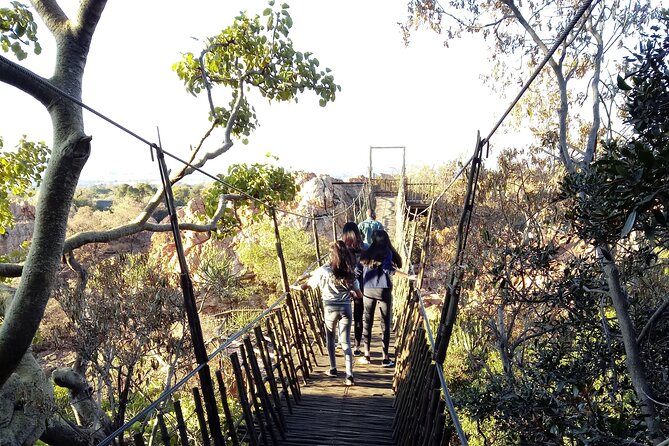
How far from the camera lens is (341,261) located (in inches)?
116

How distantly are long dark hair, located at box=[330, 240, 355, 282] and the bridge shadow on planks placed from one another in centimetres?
73

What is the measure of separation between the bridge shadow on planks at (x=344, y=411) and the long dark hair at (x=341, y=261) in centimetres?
73

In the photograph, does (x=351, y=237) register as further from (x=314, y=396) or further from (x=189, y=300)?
(x=189, y=300)

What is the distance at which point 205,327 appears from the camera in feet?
35.5

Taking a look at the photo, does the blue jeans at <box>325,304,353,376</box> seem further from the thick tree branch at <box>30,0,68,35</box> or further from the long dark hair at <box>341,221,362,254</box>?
the thick tree branch at <box>30,0,68,35</box>

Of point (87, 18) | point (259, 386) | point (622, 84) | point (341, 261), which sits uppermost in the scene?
point (87, 18)

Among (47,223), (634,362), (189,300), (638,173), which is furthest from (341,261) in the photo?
(638,173)

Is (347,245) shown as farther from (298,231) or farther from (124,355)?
(298,231)

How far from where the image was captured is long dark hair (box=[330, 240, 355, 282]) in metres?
2.93

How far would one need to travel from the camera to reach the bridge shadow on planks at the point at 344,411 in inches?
97.4

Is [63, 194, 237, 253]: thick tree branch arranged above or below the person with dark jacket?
above

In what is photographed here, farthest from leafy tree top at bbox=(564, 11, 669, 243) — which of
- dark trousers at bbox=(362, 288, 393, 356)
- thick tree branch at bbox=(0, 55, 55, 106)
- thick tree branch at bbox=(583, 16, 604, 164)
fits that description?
thick tree branch at bbox=(583, 16, 604, 164)

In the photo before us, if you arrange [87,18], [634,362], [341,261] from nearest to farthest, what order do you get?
[634,362], [87,18], [341,261]

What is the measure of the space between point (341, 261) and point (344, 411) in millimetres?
863
